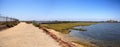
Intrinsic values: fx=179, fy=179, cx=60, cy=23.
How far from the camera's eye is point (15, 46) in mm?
14273

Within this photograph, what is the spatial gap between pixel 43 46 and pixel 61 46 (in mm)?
1441

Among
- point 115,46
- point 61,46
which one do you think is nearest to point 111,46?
point 115,46

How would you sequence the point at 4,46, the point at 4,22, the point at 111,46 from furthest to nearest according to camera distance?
the point at 4,22
the point at 111,46
the point at 4,46

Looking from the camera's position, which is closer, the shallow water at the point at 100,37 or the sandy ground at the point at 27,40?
the sandy ground at the point at 27,40

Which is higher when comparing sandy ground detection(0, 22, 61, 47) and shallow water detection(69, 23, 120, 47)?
sandy ground detection(0, 22, 61, 47)

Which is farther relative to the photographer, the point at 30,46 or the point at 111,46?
the point at 111,46

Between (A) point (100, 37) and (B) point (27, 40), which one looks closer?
(B) point (27, 40)

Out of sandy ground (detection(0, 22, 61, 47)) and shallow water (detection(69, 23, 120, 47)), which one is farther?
shallow water (detection(69, 23, 120, 47))

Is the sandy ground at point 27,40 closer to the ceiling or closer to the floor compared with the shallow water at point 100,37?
closer to the ceiling

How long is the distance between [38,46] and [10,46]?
221cm

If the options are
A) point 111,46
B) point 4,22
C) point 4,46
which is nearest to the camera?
point 4,46

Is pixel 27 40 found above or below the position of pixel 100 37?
above

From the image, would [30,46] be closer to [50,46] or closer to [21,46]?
[21,46]

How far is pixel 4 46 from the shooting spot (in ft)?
46.7
